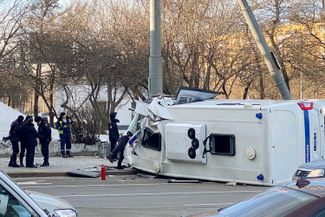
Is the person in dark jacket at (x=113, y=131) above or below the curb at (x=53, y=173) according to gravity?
above

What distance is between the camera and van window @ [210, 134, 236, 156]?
16.5m

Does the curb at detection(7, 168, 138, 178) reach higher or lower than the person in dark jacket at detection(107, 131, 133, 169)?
lower

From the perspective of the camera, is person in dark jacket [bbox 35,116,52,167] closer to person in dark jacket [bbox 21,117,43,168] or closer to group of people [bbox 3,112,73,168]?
group of people [bbox 3,112,73,168]

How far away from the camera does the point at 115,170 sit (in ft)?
62.8

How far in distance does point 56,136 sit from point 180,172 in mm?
11377

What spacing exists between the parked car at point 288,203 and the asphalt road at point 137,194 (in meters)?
6.25

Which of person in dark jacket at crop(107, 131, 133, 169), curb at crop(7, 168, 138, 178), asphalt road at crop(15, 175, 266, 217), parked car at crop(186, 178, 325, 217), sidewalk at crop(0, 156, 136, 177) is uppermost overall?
parked car at crop(186, 178, 325, 217)

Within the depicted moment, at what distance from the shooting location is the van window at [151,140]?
17.8m

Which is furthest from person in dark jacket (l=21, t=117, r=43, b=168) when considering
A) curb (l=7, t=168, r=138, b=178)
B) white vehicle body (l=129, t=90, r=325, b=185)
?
white vehicle body (l=129, t=90, r=325, b=185)

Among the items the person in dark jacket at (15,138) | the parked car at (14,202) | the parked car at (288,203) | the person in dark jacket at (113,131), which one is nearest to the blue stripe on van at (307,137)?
the person in dark jacket at (113,131)

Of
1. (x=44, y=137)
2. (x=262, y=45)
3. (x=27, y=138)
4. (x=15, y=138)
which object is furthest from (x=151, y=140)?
(x=262, y=45)

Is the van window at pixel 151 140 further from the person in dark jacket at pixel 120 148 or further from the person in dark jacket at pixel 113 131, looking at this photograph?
the person in dark jacket at pixel 113 131

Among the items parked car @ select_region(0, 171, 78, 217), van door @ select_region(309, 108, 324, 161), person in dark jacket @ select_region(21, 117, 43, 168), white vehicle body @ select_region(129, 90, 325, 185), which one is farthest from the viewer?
person in dark jacket @ select_region(21, 117, 43, 168)

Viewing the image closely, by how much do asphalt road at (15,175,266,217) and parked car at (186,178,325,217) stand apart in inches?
246
